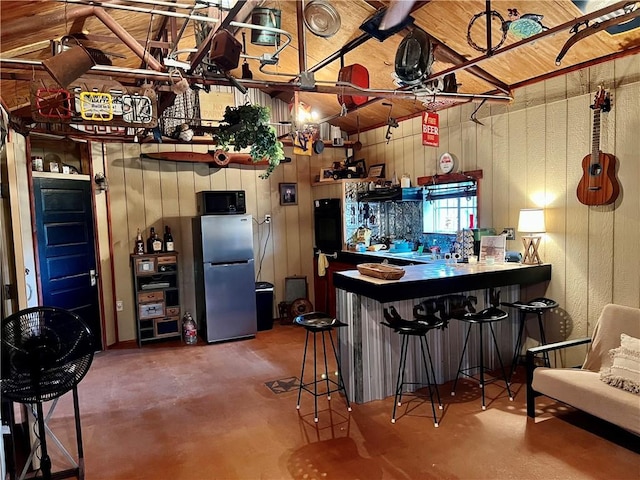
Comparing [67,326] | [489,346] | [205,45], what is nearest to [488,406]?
[489,346]

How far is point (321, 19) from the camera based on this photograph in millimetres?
3115

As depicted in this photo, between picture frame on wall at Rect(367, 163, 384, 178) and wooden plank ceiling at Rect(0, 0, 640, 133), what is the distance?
143cm

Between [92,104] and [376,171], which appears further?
[376,171]

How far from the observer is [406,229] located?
591 centimetres

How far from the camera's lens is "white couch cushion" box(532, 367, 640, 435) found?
8.98 feet

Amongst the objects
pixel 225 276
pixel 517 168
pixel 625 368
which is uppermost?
pixel 517 168

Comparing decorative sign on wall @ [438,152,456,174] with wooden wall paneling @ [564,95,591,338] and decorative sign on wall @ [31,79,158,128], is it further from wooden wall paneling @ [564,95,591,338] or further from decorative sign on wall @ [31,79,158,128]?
decorative sign on wall @ [31,79,158,128]

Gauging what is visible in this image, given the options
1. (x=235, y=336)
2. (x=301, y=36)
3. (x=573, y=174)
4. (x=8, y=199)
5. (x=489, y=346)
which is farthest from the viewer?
(x=235, y=336)

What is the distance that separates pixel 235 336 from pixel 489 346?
299 cm

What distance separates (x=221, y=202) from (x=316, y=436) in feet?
10.7

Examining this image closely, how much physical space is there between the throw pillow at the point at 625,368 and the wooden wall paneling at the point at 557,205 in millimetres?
937

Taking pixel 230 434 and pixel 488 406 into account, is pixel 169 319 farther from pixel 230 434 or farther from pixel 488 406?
pixel 488 406

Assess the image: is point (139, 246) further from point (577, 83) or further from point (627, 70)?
point (627, 70)

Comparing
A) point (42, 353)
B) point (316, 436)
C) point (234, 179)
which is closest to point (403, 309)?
point (316, 436)
